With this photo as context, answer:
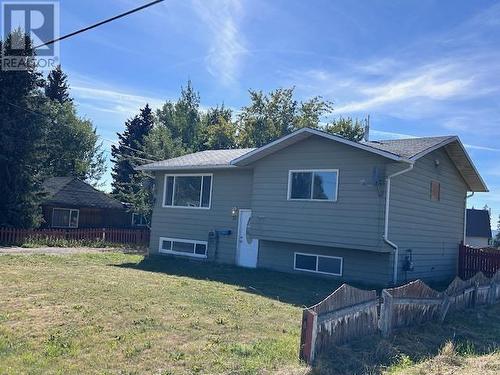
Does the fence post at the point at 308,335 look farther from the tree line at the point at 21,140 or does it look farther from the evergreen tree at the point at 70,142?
the evergreen tree at the point at 70,142

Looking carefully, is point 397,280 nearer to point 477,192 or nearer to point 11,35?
point 477,192

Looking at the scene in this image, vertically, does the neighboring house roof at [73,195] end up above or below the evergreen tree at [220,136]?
below

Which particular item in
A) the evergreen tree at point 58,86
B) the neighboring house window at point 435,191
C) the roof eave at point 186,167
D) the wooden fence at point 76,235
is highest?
the evergreen tree at point 58,86

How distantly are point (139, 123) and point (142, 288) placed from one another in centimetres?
3648

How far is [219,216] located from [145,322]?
9.59 m

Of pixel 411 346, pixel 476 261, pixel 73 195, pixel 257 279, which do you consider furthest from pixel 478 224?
pixel 411 346

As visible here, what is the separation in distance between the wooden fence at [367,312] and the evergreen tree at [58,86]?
130 feet

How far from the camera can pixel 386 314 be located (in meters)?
7.21

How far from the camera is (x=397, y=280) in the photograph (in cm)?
1334

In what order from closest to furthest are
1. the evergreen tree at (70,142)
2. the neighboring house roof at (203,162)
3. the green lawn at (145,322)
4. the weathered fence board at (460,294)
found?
the green lawn at (145,322) < the weathered fence board at (460,294) < the neighboring house roof at (203,162) < the evergreen tree at (70,142)

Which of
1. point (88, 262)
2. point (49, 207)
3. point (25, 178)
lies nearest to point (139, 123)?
point (49, 207)

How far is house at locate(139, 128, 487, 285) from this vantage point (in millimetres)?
12828

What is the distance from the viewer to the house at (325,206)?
12828 millimetres

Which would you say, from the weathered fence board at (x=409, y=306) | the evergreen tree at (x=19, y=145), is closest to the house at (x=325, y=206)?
the weathered fence board at (x=409, y=306)
